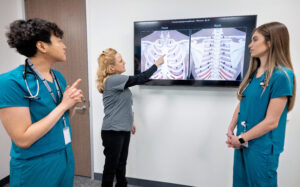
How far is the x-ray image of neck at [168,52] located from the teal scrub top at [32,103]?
98 cm

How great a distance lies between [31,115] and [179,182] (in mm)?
1622

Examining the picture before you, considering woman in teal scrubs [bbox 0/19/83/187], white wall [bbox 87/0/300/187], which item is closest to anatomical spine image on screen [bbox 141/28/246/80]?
white wall [bbox 87/0/300/187]

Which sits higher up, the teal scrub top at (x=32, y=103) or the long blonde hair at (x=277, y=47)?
the long blonde hair at (x=277, y=47)

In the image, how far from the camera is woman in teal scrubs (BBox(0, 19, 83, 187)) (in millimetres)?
820

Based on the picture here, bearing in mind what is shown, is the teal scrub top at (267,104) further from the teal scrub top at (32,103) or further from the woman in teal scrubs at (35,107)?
the teal scrub top at (32,103)

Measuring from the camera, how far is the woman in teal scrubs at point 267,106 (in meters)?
1.01

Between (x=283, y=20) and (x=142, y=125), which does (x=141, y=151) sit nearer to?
(x=142, y=125)

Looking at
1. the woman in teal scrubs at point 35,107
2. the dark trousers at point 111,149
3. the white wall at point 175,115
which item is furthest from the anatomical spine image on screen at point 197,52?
the woman in teal scrubs at point 35,107

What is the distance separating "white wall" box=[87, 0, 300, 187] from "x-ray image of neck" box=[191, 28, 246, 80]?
168 millimetres

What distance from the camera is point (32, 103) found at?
89 cm

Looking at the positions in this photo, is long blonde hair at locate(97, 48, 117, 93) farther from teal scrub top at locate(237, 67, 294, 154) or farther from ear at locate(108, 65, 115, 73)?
teal scrub top at locate(237, 67, 294, 154)

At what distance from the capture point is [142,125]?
6.37 ft

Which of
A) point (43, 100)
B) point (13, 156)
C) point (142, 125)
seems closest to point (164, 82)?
point (142, 125)

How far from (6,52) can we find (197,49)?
2.10 metres
